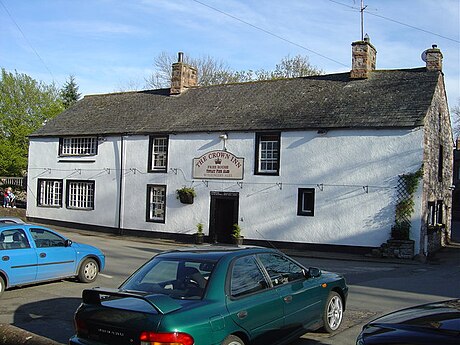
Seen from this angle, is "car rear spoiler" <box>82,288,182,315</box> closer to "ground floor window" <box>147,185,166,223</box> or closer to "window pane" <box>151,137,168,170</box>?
"ground floor window" <box>147,185,166,223</box>

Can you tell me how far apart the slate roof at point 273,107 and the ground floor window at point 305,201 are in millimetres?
2781

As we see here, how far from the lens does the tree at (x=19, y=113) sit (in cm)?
4269

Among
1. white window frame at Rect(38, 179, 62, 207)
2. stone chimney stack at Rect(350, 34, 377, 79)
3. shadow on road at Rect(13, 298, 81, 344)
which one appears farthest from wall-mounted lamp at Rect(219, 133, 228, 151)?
shadow on road at Rect(13, 298, 81, 344)

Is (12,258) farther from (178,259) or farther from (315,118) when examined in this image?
(315,118)

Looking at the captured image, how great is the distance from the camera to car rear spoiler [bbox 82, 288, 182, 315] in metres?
5.31

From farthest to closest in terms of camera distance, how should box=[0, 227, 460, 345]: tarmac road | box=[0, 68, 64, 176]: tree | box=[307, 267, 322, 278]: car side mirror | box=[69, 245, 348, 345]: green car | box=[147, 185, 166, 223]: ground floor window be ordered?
box=[0, 68, 64, 176]: tree → box=[147, 185, 166, 223]: ground floor window → box=[0, 227, 460, 345]: tarmac road → box=[307, 267, 322, 278]: car side mirror → box=[69, 245, 348, 345]: green car

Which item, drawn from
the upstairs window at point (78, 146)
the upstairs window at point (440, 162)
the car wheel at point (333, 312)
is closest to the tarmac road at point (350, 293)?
the car wheel at point (333, 312)

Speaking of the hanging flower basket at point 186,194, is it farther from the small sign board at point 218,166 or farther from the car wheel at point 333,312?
the car wheel at point 333,312

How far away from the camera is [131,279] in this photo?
6.45 metres

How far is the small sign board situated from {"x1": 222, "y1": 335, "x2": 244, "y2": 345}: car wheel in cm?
1843

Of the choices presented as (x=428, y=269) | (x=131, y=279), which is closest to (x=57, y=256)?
(x=131, y=279)

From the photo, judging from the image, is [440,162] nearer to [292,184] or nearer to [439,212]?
[439,212]

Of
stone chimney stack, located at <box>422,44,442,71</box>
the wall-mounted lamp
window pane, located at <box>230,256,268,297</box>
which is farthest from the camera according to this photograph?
the wall-mounted lamp

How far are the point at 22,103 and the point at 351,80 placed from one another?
31.4m
